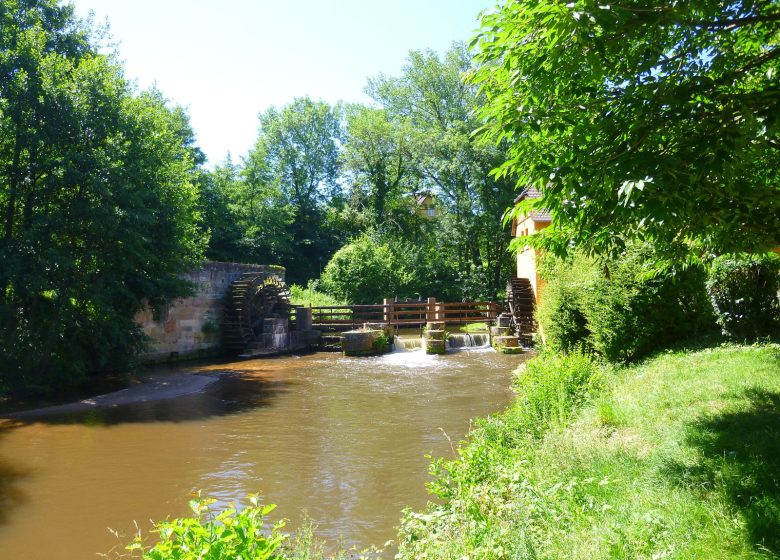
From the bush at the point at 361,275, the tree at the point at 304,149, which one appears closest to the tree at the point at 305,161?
the tree at the point at 304,149

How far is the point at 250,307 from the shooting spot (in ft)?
72.5

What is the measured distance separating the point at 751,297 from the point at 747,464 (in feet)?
19.3

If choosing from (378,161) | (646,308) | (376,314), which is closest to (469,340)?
(376,314)

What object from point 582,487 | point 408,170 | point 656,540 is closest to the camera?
point 656,540

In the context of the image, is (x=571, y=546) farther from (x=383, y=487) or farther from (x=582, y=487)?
(x=383, y=487)

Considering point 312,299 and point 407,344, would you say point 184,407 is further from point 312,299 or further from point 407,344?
point 312,299

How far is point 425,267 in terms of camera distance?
3256 centimetres

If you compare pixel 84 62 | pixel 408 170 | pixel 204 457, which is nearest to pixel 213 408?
pixel 204 457

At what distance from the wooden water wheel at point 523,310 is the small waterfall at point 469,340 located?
137cm

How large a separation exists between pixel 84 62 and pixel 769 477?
15.4m

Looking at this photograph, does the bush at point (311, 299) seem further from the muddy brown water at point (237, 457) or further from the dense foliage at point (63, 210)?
the dense foliage at point (63, 210)

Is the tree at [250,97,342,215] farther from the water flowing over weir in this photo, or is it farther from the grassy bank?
the grassy bank

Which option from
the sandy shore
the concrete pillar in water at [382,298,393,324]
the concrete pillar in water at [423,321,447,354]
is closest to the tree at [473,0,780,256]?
the sandy shore

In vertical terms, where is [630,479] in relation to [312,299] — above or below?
below
